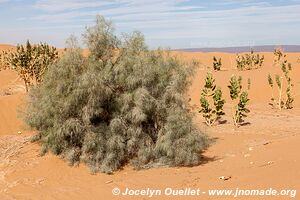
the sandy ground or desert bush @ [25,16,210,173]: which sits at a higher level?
desert bush @ [25,16,210,173]

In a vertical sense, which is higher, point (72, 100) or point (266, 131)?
point (72, 100)

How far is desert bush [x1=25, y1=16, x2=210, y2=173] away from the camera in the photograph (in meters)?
16.2

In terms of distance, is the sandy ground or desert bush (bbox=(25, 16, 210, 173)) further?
desert bush (bbox=(25, 16, 210, 173))

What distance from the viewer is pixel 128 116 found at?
54.1 ft

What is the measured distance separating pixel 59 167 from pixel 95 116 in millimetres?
2504

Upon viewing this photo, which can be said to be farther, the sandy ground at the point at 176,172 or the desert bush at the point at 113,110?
the desert bush at the point at 113,110

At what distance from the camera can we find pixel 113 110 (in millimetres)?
16859

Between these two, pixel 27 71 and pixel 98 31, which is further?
pixel 27 71

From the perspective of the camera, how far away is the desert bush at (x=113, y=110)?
637 inches

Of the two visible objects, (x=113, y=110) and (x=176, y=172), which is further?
(x=113, y=110)

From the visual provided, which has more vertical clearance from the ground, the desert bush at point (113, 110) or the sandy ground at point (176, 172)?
the desert bush at point (113, 110)

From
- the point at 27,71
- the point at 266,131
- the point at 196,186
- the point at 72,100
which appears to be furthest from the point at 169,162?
the point at 27,71

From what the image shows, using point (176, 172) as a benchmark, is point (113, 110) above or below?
above

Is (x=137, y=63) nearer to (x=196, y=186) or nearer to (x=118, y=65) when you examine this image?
(x=118, y=65)
